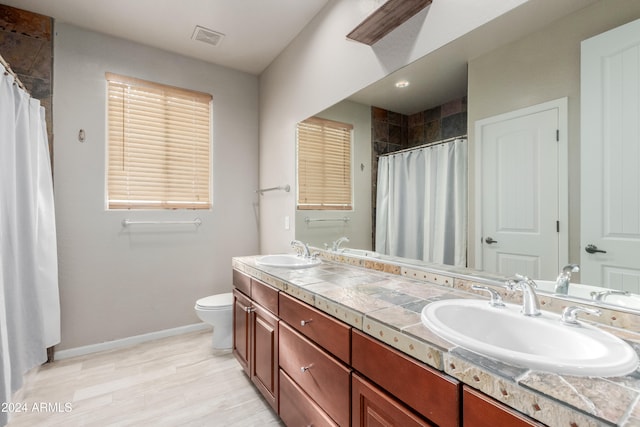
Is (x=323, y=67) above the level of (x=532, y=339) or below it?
above

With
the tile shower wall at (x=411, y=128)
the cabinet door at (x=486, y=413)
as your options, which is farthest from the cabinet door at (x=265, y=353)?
the cabinet door at (x=486, y=413)

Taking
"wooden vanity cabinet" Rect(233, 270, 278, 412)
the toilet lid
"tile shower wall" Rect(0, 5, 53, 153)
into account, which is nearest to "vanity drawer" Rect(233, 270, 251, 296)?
"wooden vanity cabinet" Rect(233, 270, 278, 412)

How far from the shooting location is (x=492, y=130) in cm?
121

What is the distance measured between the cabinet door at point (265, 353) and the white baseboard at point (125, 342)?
4.26 ft

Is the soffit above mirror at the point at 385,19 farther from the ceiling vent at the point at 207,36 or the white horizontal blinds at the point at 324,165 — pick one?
the ceiling vent at the point at 207,36

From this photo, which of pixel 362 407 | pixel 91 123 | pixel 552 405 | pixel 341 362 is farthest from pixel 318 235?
pixel 91 123

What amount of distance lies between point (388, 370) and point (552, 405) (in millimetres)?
433

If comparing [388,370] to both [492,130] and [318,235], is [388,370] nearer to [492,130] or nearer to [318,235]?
[492,130]

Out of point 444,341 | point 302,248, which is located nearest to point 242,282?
point 302,248

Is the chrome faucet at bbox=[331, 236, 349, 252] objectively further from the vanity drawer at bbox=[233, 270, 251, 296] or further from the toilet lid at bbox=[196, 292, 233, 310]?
the toilet lid at bbox=[196, 292, 233, 310]

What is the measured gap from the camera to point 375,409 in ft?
3.08

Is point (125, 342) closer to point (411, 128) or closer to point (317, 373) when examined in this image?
point (317, 373)

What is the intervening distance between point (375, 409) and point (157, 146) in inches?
106

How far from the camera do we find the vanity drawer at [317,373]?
1.08 metres
